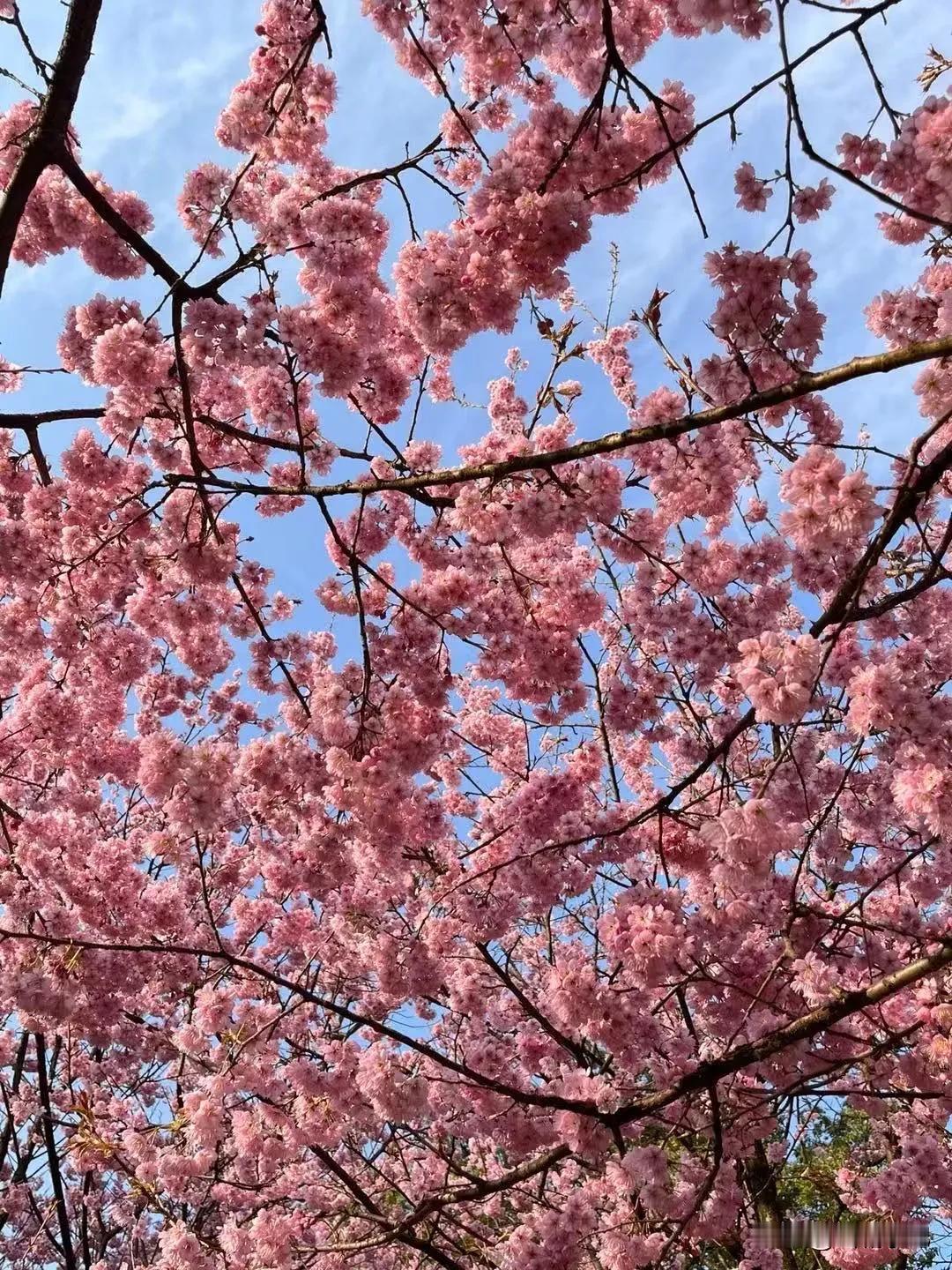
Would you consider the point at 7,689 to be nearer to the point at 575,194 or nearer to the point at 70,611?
the point at 70,611

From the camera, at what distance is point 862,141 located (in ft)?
11.9

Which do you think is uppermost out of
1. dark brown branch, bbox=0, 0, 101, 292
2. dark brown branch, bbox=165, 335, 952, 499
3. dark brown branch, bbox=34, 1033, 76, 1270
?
dark brown branch, bbox=0, 0, 101, 292

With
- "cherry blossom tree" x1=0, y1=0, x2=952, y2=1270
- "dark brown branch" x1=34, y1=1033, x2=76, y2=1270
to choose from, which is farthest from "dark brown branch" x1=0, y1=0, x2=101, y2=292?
"dark brown branch" x1=34, y1=1033, x2=76, y2=1270

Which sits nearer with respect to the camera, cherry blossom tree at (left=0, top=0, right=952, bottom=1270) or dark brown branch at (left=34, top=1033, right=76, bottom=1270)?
cherry blossom tree at (left=0, top=0, right=952, bottom=1270)

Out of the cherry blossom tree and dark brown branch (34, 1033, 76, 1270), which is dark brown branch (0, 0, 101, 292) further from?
dark brown branch (34, 1033, 76, 1270)

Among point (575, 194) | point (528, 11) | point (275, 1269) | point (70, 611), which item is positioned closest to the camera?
point (575, 194)

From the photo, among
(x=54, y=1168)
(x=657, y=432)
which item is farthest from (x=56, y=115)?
(x=54, y=1168)

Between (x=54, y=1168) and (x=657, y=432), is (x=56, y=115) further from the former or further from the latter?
(x=54, y=1168)

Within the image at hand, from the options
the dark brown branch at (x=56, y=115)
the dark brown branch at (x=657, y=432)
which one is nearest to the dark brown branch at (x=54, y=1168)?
the dark brown branch at (x=657, y=432)

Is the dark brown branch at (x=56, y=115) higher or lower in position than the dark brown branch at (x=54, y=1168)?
higher

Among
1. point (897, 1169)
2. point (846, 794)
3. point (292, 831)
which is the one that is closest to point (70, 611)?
point (292, 831)

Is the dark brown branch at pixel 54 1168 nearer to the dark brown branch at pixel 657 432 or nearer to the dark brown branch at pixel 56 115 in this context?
the dark brown branch at pixel 657 432

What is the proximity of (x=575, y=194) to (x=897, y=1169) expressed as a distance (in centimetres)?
604

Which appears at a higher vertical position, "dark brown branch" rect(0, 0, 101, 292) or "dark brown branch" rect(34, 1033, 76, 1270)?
"dark brown branch" rect(0, 0, 101, 292)
